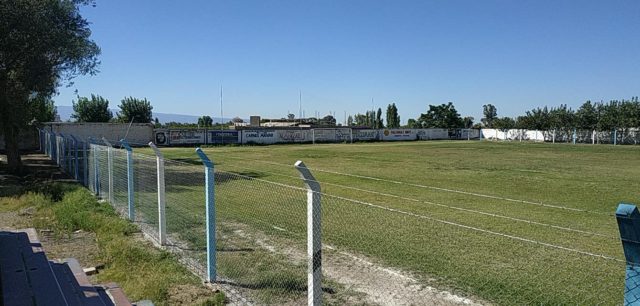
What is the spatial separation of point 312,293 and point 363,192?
1080 cm

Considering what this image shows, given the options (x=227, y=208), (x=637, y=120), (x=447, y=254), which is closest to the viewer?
(x=447, y=254)

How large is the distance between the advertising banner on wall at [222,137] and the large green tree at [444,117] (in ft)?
176

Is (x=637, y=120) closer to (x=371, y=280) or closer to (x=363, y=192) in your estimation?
(x=363, y=192)

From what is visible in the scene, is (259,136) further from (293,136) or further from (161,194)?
(161,194)

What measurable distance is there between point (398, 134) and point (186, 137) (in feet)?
109

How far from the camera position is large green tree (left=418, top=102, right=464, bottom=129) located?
98.6 meters

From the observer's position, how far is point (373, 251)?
7.60 metres

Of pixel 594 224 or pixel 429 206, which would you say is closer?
pixel 594 224

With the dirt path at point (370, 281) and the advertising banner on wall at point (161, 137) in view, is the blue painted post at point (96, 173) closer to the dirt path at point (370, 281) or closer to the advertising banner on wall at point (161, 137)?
the dirt path at point (370, 281)

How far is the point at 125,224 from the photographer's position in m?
9.46

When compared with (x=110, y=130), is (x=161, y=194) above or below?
below

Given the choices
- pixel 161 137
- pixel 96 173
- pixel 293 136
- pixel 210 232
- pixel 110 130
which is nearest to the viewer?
pixel 210 232

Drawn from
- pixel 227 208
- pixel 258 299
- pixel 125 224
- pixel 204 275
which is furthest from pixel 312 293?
pixel 227 208

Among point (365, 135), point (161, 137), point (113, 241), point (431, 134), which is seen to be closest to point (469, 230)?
point (113, 241)
